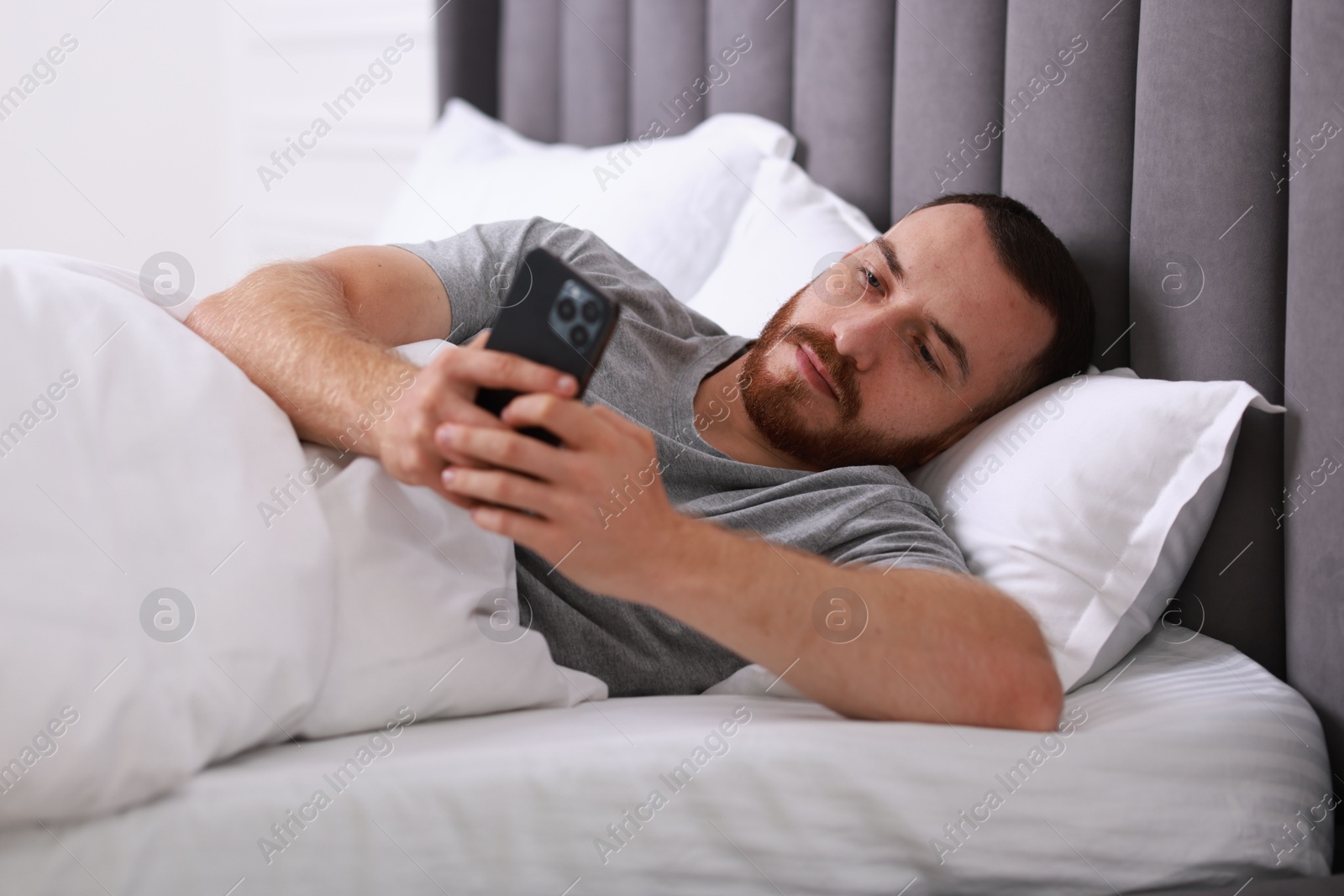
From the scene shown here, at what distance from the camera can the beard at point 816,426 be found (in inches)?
40.9

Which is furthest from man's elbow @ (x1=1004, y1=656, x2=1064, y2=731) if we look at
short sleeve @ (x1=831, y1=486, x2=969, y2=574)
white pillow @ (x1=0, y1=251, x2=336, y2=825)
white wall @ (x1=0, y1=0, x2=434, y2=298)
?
white wall @ (x1=0, y1=0, x2=434, y2=298)

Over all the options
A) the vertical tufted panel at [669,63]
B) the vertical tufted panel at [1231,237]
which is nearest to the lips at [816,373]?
the vertical tufted panel at [1231,237]

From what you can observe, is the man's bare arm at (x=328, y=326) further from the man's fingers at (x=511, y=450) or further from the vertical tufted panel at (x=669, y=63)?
the vertical tufted panel at (x=669, y=63)

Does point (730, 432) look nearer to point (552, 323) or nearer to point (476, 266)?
point (476, 266)

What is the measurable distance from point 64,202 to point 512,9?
4.42ft

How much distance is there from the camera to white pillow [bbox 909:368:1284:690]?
864 millimetres

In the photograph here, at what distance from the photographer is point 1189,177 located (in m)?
0.97

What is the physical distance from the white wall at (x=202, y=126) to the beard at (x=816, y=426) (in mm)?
1622

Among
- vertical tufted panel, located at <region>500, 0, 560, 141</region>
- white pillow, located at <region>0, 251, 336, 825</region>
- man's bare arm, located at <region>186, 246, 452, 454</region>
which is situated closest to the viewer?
white pillow, located at <region>0, 251, 336, 825</region>

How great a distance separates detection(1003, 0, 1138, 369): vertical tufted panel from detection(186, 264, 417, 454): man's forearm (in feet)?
2.49

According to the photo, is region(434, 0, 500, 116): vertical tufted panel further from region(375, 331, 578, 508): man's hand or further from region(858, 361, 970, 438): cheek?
region(375, 331, 578, 508): man's hand

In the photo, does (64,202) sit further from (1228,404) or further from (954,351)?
(1228,404)

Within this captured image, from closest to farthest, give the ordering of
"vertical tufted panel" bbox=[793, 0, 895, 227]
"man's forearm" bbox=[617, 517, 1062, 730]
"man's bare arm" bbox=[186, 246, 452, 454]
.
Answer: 1. "man's forearm" bbox=[617, 517, 1062, 730]
2. "man's bare arm" bbox=[186, 246, 452, 454]
3. "vertical tufted panel" bbox=[793, 0, 895, 227]

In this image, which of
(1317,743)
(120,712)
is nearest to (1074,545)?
(1317,743)
